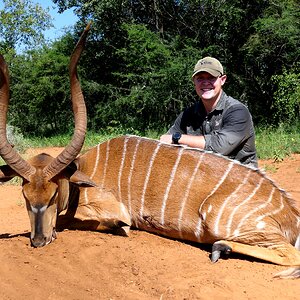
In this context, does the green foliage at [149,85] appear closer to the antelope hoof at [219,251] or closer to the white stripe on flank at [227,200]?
the white stripe on flank at [227,200]

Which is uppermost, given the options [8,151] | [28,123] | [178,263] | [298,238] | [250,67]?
[250,67]

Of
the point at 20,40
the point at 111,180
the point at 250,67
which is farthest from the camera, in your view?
the point at 20,40

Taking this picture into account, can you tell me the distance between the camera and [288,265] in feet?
10.3

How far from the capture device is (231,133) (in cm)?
387

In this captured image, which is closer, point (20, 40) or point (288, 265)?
point (288, 265)

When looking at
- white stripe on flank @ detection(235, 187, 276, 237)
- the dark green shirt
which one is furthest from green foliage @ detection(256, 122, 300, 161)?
white stripe on flank @ detection(235, 187, 276, 237)

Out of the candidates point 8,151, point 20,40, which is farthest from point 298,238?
point 20,40

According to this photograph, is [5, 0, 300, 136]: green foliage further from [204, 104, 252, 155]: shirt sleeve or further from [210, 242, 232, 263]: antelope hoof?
[210, 242, 232, 263]: antelope hoof

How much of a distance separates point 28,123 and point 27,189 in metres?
16.1

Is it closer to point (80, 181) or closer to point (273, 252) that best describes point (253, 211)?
point (273, 252)

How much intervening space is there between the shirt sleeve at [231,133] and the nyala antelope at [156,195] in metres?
0.18

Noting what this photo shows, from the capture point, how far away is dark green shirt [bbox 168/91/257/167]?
12.7ft

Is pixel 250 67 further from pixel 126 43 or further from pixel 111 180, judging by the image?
pixel 111 180

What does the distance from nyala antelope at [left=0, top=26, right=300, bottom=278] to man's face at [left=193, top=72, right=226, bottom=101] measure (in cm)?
59
